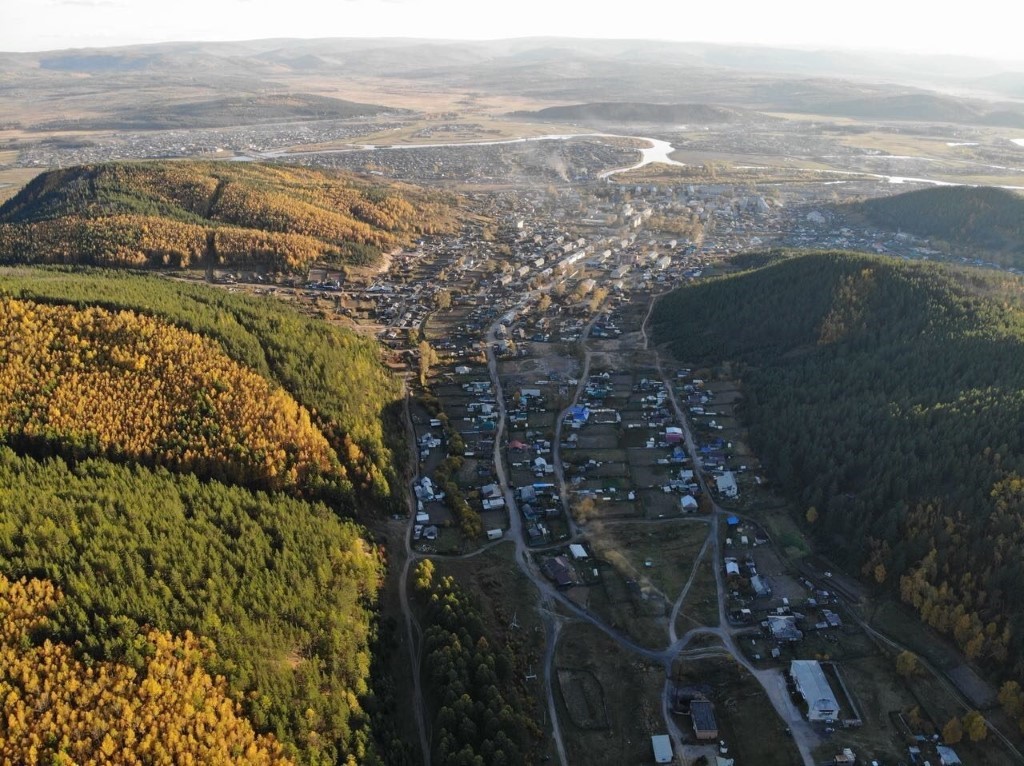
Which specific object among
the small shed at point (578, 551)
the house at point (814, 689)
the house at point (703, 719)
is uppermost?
the small shed at point (578, 551)

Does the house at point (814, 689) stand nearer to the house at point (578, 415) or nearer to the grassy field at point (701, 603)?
the grassy field at point (701, 603)

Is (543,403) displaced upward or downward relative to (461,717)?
upward

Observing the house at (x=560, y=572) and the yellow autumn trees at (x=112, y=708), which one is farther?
the house at (x=560, y=572)

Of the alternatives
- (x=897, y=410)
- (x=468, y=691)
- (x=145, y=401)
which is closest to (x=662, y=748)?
(x=468, y=691)

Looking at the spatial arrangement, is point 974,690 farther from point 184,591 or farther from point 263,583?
point 184,591

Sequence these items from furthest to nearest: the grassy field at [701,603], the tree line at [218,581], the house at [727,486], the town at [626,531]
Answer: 1. the house at [727,486]
2. the grassy field at [701,603]
3. the town at [626,531]
4. the tree line at [218,581]

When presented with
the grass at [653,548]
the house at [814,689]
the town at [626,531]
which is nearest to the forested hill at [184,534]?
the town at [626,531]

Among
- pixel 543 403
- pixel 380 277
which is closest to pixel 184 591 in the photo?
pixel 543 403
